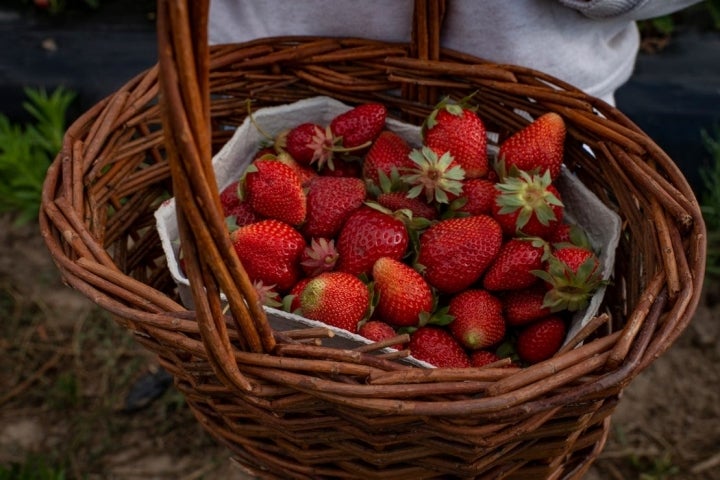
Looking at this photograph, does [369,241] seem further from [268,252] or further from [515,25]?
[515,25]

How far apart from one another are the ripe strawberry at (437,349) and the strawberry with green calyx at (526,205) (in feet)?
0.52

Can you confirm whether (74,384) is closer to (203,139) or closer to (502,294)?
(502,294)

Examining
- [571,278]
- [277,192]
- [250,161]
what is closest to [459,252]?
[571,278]

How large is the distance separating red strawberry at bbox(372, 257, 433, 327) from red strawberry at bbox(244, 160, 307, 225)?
13 centimetres

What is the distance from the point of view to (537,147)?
0.96 metres

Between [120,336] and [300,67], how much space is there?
84cm

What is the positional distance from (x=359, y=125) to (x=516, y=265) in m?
0.30

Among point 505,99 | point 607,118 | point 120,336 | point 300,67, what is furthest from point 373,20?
point 120,336

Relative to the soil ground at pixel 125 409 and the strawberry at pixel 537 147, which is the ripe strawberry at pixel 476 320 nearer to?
the strawberry at pixel 537 147

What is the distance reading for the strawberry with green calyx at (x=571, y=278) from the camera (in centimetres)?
87

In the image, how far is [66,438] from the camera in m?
1.50

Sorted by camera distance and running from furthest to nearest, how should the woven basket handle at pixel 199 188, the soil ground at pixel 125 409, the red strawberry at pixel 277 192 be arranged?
1. the soil ground at pixel 125 409
2. the red strawberry at pixel 277 192
3. the woven basket handle at pixel 199 188

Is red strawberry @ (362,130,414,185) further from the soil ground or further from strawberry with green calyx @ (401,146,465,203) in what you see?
the soil ground

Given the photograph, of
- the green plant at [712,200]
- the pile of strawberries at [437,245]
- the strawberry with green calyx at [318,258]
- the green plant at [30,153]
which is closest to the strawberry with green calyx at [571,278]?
the pile of strawberries at [437,245]
